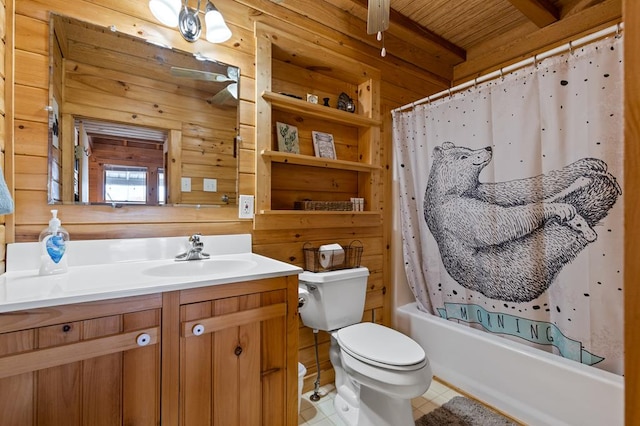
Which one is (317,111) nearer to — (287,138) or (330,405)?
(287,138)

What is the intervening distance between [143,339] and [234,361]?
316 mm

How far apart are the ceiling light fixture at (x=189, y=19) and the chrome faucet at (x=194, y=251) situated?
0.97 meters

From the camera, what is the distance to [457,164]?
1.92 metres

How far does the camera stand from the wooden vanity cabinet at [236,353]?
99cm

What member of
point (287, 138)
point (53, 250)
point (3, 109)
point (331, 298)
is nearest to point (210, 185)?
point (287, 138)

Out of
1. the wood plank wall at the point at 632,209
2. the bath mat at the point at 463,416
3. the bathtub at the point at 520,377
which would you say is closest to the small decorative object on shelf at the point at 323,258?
the bathtub at the point at 520,377

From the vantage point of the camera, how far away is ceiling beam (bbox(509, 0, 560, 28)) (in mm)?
1904

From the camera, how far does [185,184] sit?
4.93ft

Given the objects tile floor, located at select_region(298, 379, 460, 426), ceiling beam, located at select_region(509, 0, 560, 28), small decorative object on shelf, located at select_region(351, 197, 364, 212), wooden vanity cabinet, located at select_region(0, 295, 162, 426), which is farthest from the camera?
small decorative object on shelf, located at select_region(351, 197, 364, 212)

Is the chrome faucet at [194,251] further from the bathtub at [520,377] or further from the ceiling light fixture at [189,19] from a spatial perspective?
the bathtub at [520,377]

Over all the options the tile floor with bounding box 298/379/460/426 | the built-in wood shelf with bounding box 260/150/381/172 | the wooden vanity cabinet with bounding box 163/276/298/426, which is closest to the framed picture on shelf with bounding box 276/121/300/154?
the built-in wood shelf with bounding box 260/150/381/172

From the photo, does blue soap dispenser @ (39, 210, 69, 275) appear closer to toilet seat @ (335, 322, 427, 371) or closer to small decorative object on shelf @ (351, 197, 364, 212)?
toilet seat @ (335, 322, 427, 371)

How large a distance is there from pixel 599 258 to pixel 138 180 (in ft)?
7.11

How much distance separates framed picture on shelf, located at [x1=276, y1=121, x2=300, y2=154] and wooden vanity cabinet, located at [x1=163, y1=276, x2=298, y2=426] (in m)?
0.92
